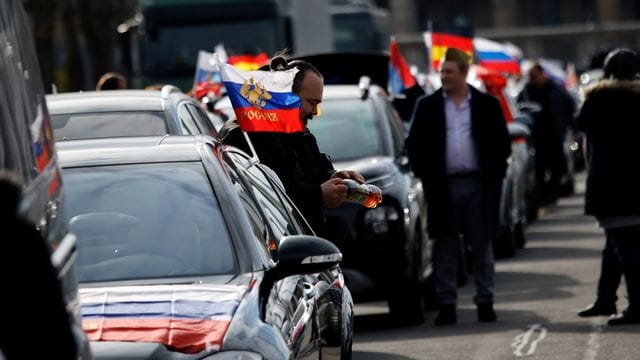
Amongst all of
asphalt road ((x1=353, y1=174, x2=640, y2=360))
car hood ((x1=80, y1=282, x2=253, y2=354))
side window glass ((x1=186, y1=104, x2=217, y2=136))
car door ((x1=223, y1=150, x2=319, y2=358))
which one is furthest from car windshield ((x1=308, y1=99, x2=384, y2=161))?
car hood ((x1=80, y1=282, x2=253, y2=354))

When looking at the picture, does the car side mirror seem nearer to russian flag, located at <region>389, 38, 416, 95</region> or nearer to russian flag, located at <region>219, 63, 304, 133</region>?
russian flag, located at <region>219, 63, 304, 133</region>

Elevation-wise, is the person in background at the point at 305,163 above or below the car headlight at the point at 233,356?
below

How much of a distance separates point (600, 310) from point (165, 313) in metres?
7.34

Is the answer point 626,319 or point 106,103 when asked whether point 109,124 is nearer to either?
point 106,103

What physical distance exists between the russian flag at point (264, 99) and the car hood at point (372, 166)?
127 inches

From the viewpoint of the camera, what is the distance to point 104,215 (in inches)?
283

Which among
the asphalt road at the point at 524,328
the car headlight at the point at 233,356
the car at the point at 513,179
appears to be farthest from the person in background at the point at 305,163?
the car at the point at 513,179

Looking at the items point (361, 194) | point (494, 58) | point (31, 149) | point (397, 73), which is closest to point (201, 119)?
point (361, 194)

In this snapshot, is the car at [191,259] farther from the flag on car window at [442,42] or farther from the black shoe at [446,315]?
the flag on car window at [442,42]

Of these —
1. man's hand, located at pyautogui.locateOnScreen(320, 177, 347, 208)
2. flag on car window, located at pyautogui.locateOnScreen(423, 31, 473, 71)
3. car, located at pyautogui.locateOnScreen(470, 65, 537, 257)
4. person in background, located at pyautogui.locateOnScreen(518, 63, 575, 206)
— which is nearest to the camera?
man's hand, located at pyautogui.locateOnScreen(320, 177, 347, 208)

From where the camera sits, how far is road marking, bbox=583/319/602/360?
11172 mm

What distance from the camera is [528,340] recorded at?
12.1m

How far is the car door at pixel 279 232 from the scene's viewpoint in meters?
6.64

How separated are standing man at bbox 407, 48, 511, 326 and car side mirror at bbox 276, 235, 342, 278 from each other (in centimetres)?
661
